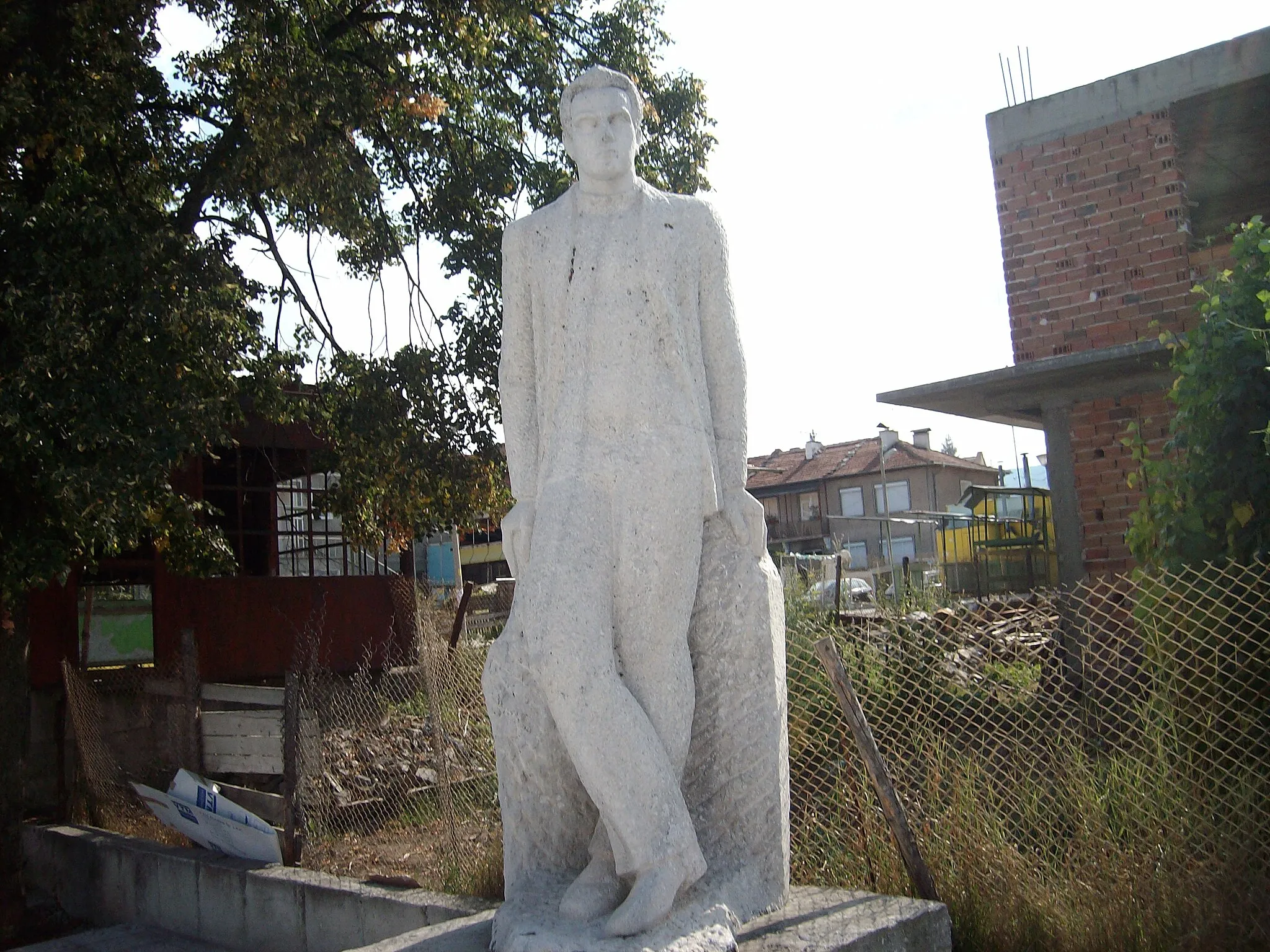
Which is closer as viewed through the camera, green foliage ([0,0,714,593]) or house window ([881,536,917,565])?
green foliage ([0,0,714,593])

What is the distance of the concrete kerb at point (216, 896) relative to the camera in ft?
16.7

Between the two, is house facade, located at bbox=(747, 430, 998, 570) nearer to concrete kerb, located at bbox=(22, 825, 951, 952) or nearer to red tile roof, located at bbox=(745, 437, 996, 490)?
red tile roof, located at bbox=(745, 437, 996, 490)

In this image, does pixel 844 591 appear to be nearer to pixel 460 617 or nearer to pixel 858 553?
pixel 460 617

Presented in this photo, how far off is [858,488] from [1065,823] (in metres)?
39.0

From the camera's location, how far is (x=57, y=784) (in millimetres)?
8320

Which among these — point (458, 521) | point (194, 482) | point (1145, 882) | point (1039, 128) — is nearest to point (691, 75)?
point (1039, 128)

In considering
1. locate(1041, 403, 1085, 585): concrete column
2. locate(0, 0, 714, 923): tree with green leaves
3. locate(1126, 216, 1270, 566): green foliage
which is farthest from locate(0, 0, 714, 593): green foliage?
locate(1126, 216, 1270, 566): green foliage

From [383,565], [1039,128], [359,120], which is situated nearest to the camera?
[359,120]

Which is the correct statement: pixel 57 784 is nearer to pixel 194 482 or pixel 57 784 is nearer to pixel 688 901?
pixel 194 482

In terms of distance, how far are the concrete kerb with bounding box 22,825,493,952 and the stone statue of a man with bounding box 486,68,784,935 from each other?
1.63 metres

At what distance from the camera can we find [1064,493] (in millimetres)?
8609

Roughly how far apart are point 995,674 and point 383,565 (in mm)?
8829

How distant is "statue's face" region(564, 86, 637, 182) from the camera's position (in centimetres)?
331

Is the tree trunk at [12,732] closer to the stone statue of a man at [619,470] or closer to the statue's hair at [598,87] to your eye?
the stone statue of a man at [619,470]
